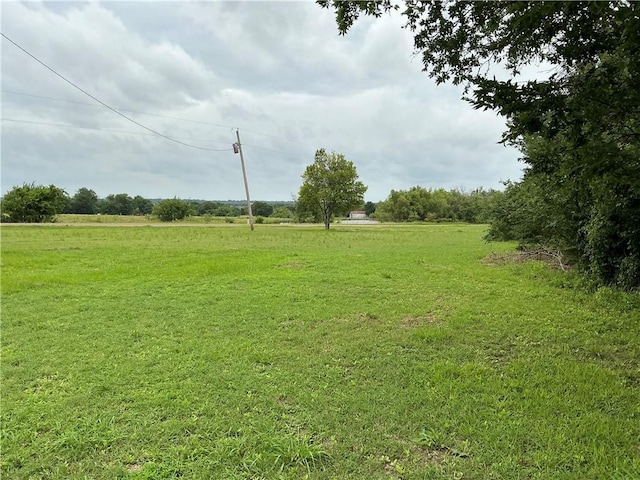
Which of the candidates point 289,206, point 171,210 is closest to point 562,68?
point 171,210

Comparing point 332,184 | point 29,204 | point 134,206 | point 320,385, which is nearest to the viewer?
point 320,385

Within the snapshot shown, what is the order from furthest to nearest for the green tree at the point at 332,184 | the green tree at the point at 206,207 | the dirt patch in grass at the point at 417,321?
the green tree at the point at 206,207
the green tree at the point at 332,184
the dirt patch in grass at the point at 417,321

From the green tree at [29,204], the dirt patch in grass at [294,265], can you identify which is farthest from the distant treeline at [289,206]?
the dirt patch in grass at [294,265]

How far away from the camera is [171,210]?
6106 cm

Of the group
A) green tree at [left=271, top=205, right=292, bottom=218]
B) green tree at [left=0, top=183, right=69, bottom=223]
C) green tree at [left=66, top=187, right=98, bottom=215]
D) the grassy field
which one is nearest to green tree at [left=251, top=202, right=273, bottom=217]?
green tree at [left=271, top=205, right=292, bottom=218]

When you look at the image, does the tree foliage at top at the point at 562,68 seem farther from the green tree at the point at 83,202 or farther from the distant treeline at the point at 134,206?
the green tree at the point at 83,202

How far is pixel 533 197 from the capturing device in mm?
9945

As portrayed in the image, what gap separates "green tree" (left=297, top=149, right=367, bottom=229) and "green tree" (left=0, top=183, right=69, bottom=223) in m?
30.7

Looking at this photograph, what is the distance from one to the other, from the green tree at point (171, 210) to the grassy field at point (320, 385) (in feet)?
185

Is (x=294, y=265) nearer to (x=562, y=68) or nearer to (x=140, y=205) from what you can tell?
(x=562, y=68)

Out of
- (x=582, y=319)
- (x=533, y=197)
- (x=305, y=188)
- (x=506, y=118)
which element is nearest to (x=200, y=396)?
(x=506, y=118)

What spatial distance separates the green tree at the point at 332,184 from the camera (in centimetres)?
3628

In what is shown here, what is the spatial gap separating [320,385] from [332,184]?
34001mm

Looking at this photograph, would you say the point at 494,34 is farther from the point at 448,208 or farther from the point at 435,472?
the point at 448,208
